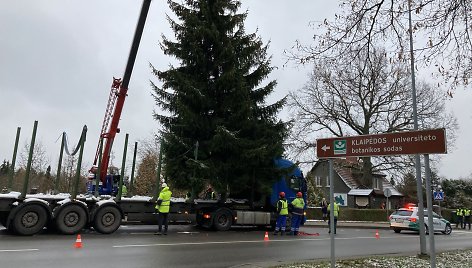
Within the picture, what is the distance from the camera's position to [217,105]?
20.4 meters

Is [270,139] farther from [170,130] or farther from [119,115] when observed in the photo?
[119,115]

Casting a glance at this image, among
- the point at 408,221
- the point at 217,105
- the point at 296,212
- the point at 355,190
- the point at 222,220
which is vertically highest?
the point at 217,105

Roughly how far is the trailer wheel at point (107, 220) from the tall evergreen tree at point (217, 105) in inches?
157

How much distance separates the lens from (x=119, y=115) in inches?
750

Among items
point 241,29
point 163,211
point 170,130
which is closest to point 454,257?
point 163,211

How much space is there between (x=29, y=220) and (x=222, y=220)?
758cm

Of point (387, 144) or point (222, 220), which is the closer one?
point (387, 144)

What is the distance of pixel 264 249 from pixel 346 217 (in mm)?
24337

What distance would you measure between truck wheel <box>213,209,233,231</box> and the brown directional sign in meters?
10.0

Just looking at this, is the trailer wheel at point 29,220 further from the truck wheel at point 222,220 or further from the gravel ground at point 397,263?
the gravel ground at point 397,263

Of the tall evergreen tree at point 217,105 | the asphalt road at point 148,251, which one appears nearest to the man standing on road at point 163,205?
the asphalt road at point 148,251

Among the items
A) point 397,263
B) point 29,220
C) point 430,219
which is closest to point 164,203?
point 29,220

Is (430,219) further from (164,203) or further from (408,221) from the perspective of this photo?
(408,221)

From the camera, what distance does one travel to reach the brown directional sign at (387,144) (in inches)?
263
